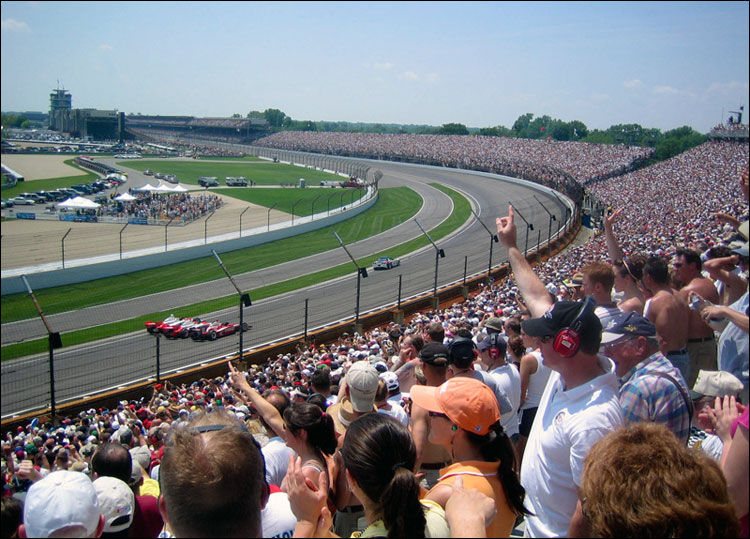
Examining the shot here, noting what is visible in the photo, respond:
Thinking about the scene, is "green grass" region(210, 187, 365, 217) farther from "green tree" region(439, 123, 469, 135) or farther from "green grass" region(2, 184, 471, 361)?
"green tree" region(439, 123, 469, 135)

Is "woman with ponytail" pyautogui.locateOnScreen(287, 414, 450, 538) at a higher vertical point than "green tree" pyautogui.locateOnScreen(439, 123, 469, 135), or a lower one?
lower

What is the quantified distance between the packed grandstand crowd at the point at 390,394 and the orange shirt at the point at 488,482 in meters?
0.04

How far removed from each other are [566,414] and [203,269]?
2508 cm

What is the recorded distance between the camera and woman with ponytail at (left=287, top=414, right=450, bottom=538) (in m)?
2.25

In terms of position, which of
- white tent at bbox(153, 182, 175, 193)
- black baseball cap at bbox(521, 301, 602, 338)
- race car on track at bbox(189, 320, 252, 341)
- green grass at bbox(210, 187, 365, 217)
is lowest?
race car on track at bbox(189, 320, 252, 341)

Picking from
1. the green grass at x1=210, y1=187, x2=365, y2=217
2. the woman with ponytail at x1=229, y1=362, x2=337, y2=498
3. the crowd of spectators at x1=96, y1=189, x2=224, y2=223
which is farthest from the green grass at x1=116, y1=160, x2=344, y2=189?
the woman with ponytail at x1=229, y1=362, x2=337, y2=498

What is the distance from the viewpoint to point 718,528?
1.79m

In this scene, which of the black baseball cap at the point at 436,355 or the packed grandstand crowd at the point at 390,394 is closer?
the packed grandstand crowd at the point at 390,394

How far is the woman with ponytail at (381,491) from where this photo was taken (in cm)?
225

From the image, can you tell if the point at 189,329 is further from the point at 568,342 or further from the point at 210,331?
the point at 568,342

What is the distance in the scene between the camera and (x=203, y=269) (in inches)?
1047

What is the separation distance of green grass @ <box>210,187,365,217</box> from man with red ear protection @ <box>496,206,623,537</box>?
4051 cm

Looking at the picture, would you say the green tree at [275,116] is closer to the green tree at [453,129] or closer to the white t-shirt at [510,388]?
the green tree at [453,129]

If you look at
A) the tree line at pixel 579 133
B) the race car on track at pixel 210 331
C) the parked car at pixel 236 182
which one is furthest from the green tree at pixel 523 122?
the race car on track at pixel 210 331
